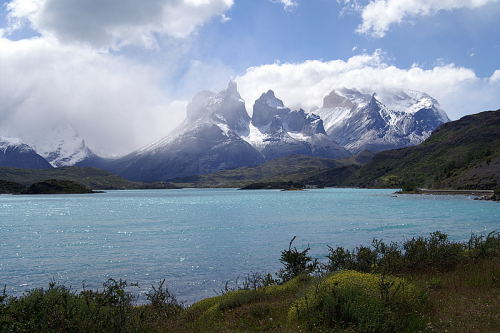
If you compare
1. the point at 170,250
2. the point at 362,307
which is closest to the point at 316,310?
the point at 362,307

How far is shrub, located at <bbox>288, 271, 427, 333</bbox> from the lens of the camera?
1054 cm

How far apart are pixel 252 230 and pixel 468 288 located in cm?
4184

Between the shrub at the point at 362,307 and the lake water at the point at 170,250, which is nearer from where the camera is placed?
the shrub at the point at 362,307

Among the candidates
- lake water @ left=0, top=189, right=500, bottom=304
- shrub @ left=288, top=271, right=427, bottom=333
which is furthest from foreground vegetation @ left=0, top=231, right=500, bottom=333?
lake water @ left=0, top=189, right=500, bottom=304

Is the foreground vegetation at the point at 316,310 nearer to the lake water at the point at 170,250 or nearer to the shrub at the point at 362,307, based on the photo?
the shrub at the point at 362,307

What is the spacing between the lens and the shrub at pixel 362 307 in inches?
415

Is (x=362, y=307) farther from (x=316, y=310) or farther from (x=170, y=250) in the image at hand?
(x=170, y=250)

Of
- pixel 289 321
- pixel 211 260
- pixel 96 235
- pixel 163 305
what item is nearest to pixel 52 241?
pixel 96 235

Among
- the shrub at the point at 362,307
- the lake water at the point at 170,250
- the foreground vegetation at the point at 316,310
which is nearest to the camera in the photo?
the shrub at the point at 362,307

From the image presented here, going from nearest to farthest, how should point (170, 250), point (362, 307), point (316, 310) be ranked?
point (362, 307)
point (316, 310)
point (170, 250)

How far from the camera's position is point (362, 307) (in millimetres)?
10891

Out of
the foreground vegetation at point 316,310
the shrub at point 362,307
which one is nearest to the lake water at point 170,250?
the foreground vegetation at point 316,310

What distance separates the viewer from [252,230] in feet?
182

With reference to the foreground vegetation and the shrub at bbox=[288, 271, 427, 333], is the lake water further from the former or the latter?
the shrub at bbox=[288, 271, 427, 333]
